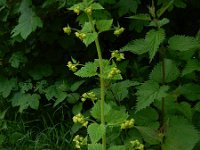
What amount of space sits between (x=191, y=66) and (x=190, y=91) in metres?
0.15

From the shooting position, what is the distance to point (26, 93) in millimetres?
3736

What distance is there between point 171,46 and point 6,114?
6.61 feet

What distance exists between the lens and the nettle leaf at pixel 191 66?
2.51 m

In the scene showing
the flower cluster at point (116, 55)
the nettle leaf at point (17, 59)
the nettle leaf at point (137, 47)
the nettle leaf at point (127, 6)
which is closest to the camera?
the flower cluster at point (116, 55)

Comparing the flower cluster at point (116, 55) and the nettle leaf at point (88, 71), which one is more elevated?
the flower cluster at point (116, 55)

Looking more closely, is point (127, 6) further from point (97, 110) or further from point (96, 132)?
point (96, 132)

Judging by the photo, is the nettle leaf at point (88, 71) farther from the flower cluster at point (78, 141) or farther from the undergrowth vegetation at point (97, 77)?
the flower cluster at point (78, 141)

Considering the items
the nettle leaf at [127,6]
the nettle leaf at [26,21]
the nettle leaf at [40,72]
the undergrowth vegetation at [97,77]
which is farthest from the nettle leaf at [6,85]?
the nettle leaf at [127,6]

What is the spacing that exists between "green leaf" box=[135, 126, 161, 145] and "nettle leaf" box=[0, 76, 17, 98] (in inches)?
65.7

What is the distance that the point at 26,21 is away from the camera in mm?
3266

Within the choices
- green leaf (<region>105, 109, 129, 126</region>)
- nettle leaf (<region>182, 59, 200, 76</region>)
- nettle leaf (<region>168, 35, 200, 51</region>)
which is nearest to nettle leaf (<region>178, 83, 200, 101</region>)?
nettle leaf (<region>182, 59, 200, 76</region>)

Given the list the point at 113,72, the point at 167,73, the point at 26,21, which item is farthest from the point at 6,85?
the point at 113,72

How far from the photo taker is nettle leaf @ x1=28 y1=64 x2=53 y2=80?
377 centimetres

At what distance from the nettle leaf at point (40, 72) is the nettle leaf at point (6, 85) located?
0.51 feet
